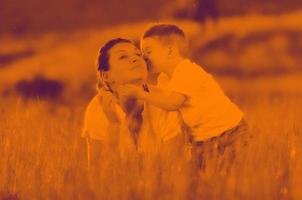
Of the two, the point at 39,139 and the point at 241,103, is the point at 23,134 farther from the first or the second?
the point at 241,103

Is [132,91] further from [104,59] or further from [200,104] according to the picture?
[200,104]

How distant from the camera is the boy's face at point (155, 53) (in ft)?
12.8

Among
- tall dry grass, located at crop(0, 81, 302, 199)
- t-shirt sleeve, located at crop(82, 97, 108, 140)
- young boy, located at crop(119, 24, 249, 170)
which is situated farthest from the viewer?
t-shirt sleeve, located at crop(82, 97, 108, 140)

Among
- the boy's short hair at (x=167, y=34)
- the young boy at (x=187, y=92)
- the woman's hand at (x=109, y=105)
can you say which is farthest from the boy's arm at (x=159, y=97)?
the boy's short hair at (x=167, y=34)

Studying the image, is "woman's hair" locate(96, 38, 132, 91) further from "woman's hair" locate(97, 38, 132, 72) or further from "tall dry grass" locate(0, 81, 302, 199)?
"tall dry grass" locate(0, 81, 302, 199)

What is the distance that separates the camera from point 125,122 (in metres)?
3.97

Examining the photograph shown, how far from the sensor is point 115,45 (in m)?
3.91

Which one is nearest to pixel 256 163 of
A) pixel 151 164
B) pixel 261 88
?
pixel 151 164

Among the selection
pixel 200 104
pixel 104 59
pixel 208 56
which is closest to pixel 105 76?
pixel 104 59

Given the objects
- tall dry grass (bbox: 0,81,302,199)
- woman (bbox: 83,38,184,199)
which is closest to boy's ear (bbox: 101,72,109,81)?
woman (bbox: 83,38,184,199)

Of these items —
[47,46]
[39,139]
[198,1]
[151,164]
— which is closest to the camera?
[151,164]

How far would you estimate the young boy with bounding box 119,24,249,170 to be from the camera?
387cm

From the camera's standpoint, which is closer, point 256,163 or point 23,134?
→ point 256,163

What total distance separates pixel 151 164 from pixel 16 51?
1.71 m
